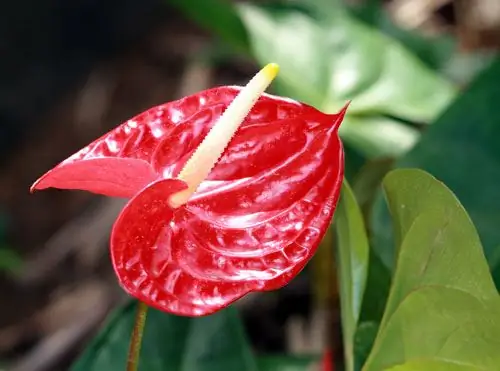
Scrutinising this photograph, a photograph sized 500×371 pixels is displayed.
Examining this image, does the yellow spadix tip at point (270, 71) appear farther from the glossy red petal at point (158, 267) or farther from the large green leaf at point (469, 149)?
the large green leaf at point (469, 149)

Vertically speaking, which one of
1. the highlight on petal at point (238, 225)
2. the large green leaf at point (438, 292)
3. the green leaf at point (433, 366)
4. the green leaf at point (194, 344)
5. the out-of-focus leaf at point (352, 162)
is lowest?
the out-of-focus leaf at point (352, 162)

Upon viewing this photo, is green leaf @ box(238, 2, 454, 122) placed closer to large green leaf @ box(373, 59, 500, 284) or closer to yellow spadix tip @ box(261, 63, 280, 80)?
large green leaf @ box(373, 59, 500, 284)

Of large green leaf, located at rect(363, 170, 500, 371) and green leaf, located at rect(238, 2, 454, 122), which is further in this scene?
green leaf, located at rect(238, 2, 454, 122)

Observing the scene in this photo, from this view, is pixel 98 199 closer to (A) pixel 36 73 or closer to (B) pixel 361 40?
(A) pixel 36 73

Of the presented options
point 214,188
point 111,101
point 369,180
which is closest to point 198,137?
point 214,188

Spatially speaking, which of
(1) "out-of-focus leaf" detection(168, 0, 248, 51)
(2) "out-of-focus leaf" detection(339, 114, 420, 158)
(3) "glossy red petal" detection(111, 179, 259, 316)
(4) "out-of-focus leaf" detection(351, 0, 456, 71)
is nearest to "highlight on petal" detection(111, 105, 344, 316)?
(3) "glossy red petal" detection(111, 179, 259, 316)

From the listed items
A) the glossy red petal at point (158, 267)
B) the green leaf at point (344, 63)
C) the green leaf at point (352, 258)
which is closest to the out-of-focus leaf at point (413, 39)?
the green leaf at point (344, 63)

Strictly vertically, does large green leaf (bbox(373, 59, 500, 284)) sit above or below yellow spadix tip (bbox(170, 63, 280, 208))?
below

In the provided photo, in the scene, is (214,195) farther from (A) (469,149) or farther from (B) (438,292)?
(A) (469,149)
